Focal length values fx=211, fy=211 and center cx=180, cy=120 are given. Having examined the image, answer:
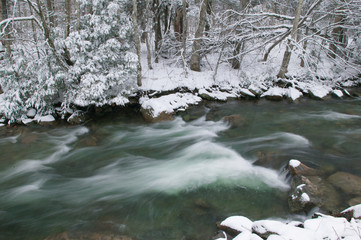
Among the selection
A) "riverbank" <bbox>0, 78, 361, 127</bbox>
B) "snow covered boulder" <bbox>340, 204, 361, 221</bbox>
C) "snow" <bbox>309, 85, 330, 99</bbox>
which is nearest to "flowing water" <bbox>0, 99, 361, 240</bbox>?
"riverbank" <bbox>0, 78, 361, 127</bbox>

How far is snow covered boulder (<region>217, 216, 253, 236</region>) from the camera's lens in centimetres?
304

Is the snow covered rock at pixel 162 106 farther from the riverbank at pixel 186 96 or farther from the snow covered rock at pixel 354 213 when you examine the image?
the snow covered rock at pixel 354 213

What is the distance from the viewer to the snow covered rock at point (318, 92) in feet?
33.8

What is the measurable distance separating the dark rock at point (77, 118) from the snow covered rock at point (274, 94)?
8335mm

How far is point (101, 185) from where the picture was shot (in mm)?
4938


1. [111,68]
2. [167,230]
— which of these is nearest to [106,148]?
[111,68]

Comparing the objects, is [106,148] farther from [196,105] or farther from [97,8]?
[97,8]

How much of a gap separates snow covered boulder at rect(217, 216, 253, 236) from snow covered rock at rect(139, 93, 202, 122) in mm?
5680

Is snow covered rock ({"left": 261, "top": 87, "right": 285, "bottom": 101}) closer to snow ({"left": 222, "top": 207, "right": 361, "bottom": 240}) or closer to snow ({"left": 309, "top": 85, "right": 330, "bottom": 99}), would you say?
snow ({"left": 309, "top": 85, "right": 330, "bottom": 99})

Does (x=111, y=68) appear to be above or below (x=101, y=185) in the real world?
above

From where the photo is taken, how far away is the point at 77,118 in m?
8.34

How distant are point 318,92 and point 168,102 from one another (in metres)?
7.48

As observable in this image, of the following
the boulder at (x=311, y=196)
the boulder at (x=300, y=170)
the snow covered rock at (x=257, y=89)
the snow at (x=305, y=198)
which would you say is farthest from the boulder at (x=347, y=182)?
the snow covered rock at (x=257, y=89)

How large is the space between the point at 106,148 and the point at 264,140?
4.99 metres
